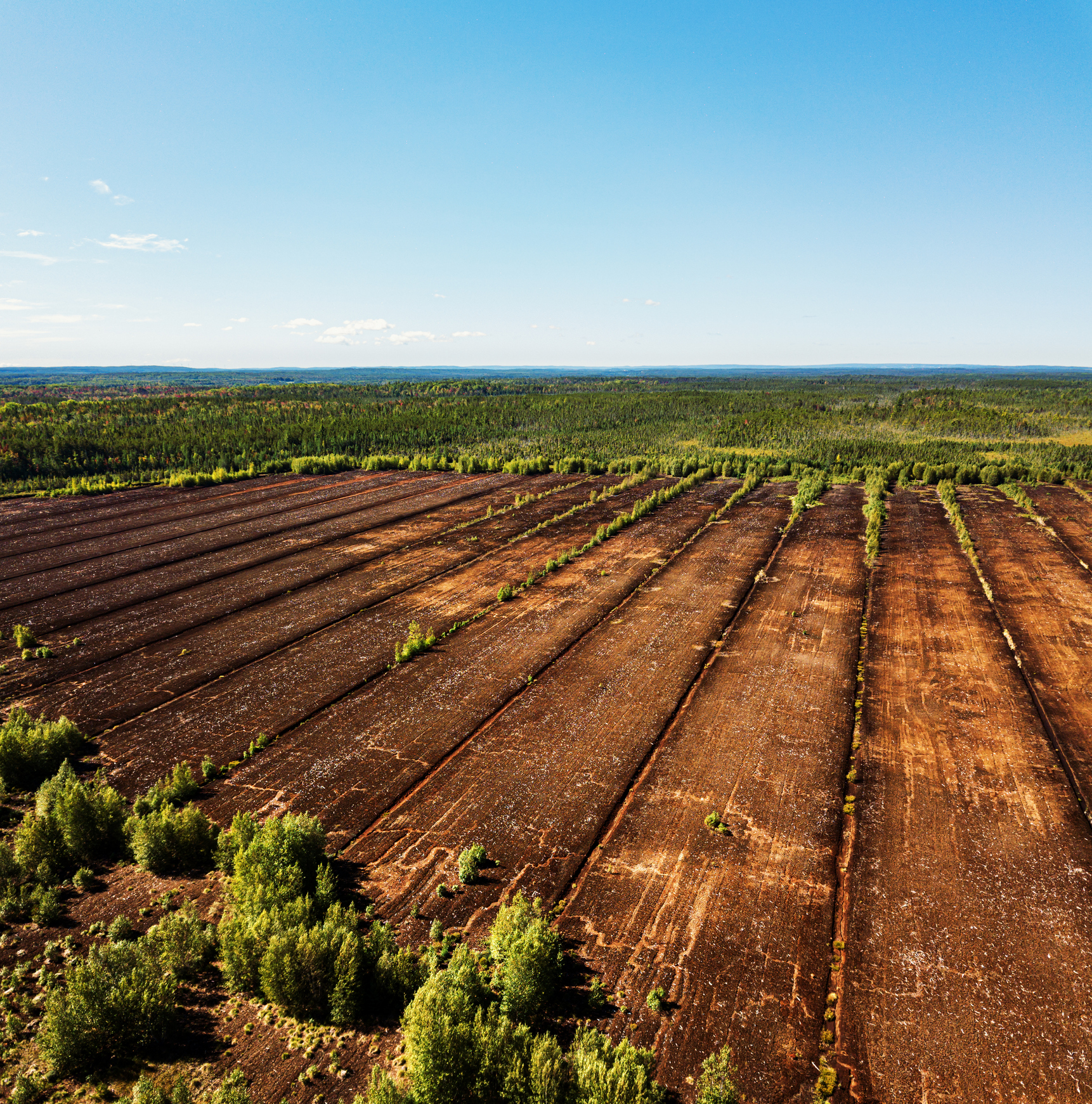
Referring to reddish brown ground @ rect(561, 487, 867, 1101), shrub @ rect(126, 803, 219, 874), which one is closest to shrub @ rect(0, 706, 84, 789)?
shrub @ rect(126, 803, 219, 874)

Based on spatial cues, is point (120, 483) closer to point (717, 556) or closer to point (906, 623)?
point (717, 556)

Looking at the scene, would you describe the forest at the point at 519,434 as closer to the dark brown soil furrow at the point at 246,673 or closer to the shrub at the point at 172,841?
the dark brown soil furrow at the point at 246,673

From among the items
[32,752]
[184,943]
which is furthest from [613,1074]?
[32,752]

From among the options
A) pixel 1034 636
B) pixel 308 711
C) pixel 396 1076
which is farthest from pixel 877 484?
pixel 396 1076

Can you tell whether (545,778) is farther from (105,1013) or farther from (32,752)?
(32,752)

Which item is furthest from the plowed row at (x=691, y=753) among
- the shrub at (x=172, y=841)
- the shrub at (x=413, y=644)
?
the shrub at (x=172, y=841)

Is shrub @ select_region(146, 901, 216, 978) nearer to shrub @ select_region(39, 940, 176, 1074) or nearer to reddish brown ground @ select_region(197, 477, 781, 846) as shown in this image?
shrub @ select_region(39, 940, 176, 1074)
